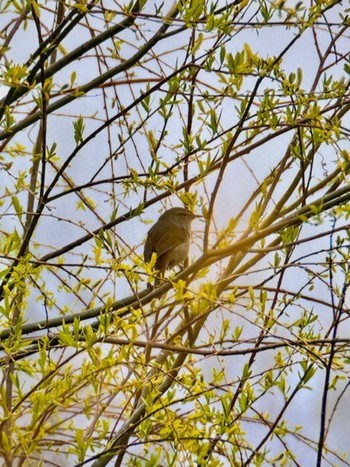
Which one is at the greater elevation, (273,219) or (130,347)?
(273,219)

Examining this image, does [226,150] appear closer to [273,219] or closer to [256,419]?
[273,219]

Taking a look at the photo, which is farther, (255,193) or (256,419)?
(255,193)

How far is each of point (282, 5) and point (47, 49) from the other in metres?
0.42

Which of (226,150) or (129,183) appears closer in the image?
(226,150)

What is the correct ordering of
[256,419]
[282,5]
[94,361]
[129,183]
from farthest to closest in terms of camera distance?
[256,419]
[129,183]
[282,5]
[94,361]

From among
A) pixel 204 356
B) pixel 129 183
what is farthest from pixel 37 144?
pixel 204 356

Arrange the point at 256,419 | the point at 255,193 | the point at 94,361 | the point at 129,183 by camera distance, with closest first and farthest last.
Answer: the point at 94,361 < the point at 129,183 < the point at 256,419 < the point at 255,193

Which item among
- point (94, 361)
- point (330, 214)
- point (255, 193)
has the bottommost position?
point (94, 361)

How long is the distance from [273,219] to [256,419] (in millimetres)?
440

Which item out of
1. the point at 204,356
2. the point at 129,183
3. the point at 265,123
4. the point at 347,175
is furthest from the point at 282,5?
the point at 204,356

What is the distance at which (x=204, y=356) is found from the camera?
1.40 meters

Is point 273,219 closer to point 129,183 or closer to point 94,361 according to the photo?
point 129,183

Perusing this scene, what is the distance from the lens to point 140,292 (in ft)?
5.82

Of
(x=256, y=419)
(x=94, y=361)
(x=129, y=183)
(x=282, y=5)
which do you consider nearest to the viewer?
(x=94, y=361)
